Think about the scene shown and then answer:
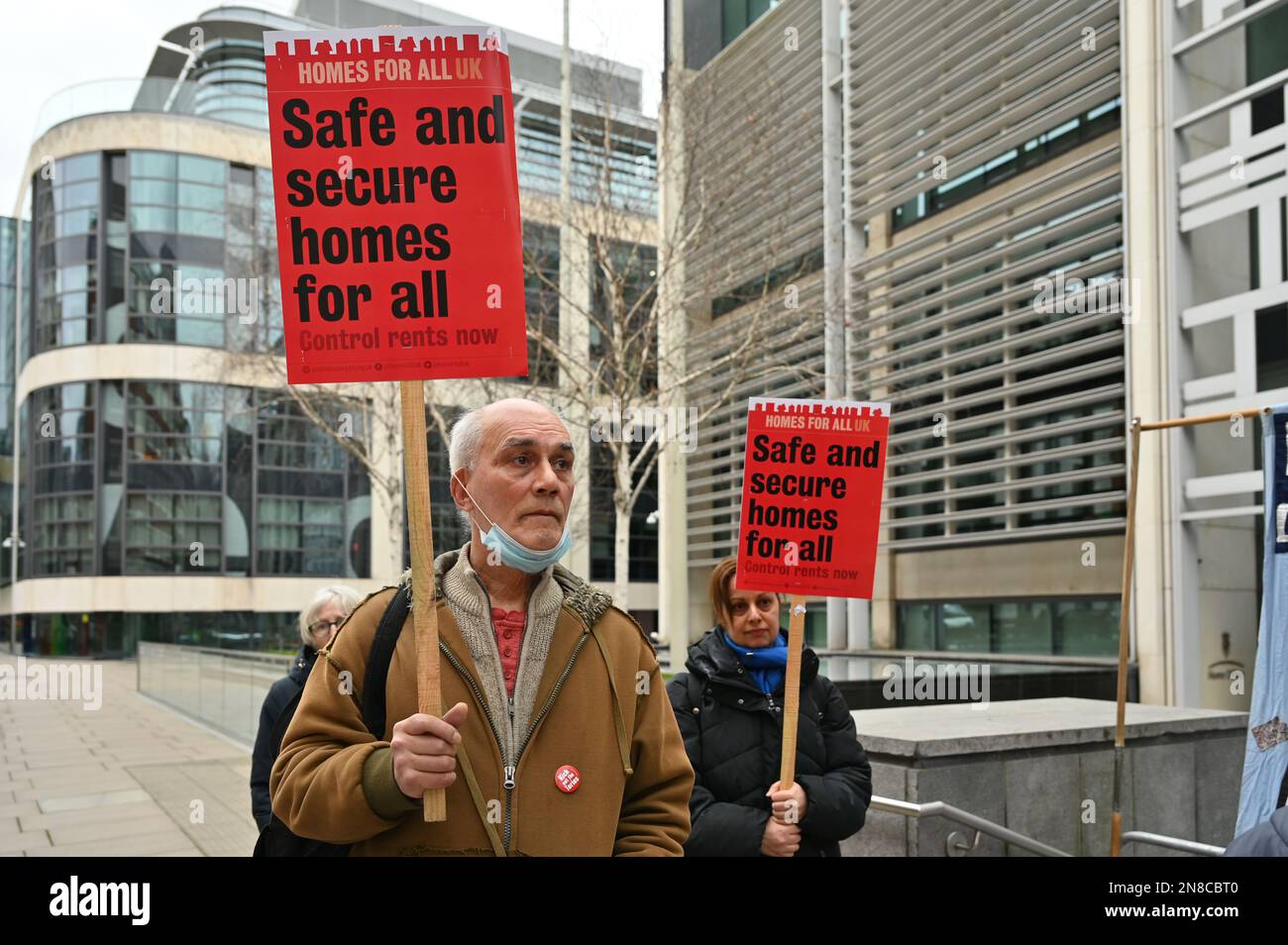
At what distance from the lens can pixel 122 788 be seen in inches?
Answer: 495

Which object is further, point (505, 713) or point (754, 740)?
point (754, 740)

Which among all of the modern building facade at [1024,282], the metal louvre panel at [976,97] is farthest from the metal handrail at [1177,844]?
the metal louvre panel at [976,97]

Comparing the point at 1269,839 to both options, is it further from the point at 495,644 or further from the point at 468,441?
the point at 468,441

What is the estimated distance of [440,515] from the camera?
2855 centimetres

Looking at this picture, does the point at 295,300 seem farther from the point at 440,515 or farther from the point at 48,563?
the point at 48,563

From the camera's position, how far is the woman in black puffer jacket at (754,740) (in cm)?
374

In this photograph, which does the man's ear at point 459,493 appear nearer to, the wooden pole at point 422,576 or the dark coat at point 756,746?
the wooden pole at point 422,576

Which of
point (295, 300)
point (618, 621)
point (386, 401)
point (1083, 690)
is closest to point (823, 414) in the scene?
point (618, 621)

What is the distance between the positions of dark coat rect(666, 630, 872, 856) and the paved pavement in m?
6.28

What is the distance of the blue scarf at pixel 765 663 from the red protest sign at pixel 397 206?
1999 mm

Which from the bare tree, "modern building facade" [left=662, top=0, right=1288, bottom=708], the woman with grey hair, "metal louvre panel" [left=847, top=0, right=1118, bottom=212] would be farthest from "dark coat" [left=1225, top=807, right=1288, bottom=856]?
"metal louvre panel" [left=847, top=0, right=1118, bottom=212]

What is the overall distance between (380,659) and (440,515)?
26.7 meters
